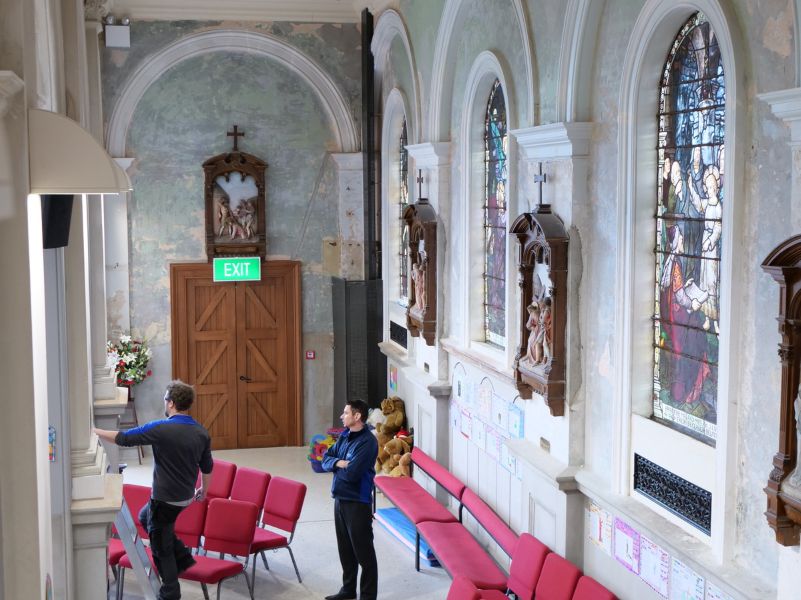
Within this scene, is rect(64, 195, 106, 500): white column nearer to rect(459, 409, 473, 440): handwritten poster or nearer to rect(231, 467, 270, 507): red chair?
rect(231, 467, 270, 507): red chair

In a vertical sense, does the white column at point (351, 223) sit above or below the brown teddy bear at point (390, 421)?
above

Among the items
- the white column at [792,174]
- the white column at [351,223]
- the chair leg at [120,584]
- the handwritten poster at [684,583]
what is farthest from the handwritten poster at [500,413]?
the white column at [351,223]

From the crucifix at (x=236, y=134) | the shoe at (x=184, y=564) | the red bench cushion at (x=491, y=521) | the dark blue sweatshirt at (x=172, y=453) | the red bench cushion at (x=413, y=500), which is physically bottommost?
the red bench cushion at (x=413, y=500)

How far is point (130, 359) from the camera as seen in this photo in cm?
1420

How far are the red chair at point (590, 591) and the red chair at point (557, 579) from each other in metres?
0.10

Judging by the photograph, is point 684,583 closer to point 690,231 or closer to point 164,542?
point 690,231

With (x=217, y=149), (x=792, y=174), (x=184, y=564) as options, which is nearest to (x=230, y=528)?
(x=184, y=564)

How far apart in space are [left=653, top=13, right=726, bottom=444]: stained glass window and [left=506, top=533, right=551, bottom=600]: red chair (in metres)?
1.51

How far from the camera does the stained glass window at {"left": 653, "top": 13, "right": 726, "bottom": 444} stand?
244 inches

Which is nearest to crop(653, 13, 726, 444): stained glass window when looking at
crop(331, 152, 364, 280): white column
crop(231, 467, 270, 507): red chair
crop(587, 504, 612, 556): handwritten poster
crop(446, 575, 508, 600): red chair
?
crop(587, 504, 612, 556): handwritten poster

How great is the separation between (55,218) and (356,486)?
4.32 meters

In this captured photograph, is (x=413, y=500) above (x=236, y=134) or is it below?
below

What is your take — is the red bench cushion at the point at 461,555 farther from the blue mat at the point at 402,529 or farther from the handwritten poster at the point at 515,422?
the handwritten poster at the point at 515,422

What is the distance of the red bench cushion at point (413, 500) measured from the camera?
1017 centimetres
